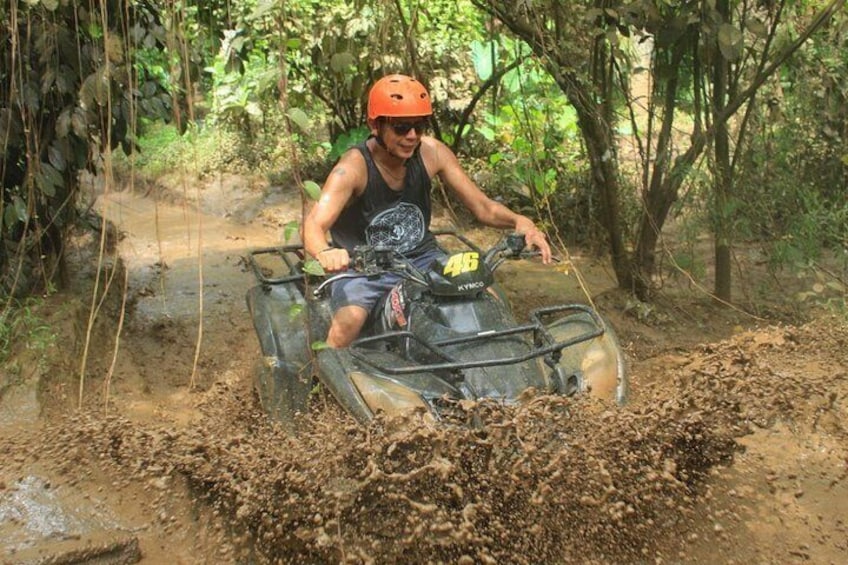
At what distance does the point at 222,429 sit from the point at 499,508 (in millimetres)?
1639

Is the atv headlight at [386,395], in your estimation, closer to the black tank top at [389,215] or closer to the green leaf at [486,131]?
the black tank top at [389,215]

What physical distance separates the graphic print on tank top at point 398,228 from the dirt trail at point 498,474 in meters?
1.10

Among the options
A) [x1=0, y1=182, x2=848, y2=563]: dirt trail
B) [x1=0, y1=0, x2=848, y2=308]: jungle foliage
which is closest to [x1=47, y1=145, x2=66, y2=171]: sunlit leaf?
[x1=0, y1=0, x2=848, y2=308]: jungle foliage

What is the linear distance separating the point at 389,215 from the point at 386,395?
1572mm

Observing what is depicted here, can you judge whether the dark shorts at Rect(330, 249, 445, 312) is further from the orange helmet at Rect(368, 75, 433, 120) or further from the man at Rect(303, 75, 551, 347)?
the orange helmet at Rect(368, 75, 433, 120)

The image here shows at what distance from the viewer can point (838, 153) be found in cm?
708

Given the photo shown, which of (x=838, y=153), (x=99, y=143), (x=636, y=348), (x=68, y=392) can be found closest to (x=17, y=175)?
(x=99, y=143)

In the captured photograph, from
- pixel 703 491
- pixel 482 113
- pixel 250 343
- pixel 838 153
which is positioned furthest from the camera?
pixel 482 113

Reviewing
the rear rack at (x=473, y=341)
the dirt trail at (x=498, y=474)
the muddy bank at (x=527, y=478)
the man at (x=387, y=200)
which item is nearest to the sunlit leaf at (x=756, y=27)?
the dirt trail at (x=498, y=474)

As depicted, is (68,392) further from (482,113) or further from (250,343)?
(482,113)

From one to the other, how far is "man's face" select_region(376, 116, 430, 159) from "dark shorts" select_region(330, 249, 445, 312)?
576 millimetres

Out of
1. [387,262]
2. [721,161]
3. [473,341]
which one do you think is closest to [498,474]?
[473,341]

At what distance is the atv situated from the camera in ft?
11.1

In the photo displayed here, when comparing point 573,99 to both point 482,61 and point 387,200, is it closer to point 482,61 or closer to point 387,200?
point 387,200
